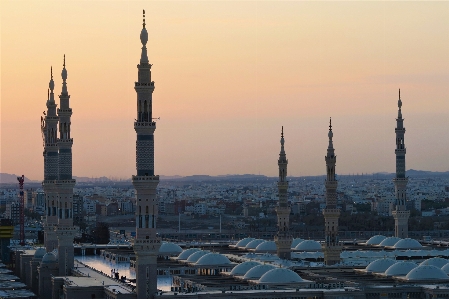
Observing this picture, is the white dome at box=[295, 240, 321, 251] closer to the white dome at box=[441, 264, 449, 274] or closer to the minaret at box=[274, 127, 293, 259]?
the minaret at box=[274, 127, 293, 259]

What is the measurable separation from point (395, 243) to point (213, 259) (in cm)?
2048

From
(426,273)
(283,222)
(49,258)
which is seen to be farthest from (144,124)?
(283,222)

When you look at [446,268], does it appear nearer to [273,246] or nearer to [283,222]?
[283,222]

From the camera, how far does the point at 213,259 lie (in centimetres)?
7119

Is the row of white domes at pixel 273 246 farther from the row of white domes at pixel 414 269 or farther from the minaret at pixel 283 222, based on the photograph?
the row of white domes at pixel 414 269

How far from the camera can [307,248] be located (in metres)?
85.2

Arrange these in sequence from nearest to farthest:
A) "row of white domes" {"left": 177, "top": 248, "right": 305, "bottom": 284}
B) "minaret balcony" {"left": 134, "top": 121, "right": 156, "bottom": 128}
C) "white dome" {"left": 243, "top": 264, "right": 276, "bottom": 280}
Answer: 1. "minaret balcony" {"left": 134, "top": 121, "right": 156, "bottom": 128}
2. "row of white domes" {"left": 177, "top": 248, "right": 305, "bottom": 284}
3. "white dome" {"left": 243, "top": 264, "right": 276, "bottom": 280}

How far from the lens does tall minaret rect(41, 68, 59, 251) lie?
265ft

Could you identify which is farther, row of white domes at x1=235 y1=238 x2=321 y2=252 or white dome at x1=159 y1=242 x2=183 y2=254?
row of white domes at x1=235 y1=238 x2=321 y2=252

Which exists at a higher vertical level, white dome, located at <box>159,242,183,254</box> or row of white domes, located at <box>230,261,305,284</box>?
white dome, located at <box>159,242,183,254</box>

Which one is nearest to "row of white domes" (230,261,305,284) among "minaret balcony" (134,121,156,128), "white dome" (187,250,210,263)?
"white dome" (187,250,210,263)

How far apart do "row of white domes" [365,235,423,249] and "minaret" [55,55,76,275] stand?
24.1 m

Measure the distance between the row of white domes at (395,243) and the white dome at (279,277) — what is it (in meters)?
27.5

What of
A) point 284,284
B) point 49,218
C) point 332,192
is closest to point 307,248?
point 332,192
